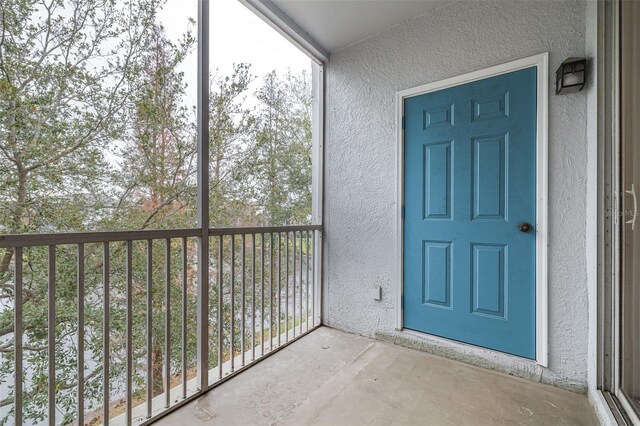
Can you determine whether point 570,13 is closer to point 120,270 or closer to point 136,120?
point 136,120

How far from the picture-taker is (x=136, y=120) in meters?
1.57

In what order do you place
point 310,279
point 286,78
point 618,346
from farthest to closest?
point 310,279 < point 286,78 < point 618,346

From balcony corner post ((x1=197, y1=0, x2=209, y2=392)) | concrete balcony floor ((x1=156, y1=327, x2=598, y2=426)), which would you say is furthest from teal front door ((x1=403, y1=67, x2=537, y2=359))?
balcony corner post ((x1=197, y1=0, x2=209, y2=392))

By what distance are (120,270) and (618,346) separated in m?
2.63

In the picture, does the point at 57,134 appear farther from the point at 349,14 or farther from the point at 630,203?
the point at 630,203

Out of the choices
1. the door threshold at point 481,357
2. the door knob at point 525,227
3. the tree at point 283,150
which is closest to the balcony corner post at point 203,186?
the tree at point 283,150

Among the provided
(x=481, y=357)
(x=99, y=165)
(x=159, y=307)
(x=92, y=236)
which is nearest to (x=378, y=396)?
(x=481, y=357)

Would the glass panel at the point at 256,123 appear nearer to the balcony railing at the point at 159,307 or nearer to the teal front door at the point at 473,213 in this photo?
the balcony railing at the point at 159,307

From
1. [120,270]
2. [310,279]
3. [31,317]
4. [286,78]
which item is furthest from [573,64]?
[31,317]

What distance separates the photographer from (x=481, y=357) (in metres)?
1.95

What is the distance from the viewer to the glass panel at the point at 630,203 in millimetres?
1271

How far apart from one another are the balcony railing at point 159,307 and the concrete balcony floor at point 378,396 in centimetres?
21

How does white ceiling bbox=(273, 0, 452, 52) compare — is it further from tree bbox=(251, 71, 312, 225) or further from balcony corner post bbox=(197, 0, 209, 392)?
balcony corner post bbox=(197, 0, 209, 392)

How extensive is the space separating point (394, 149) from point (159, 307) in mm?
2095
